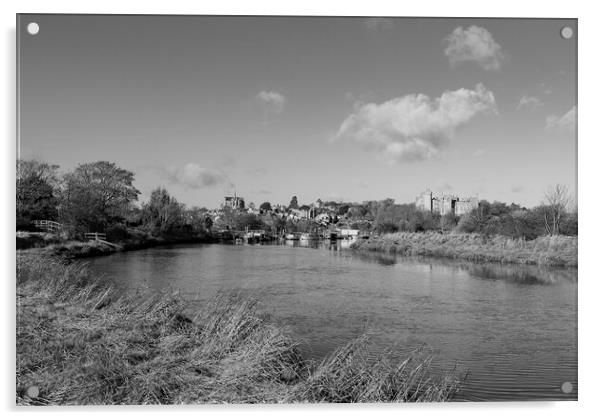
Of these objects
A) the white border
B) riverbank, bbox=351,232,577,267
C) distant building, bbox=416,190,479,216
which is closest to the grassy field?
the white border

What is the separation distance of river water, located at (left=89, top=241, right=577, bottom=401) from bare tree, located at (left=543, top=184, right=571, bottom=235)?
3.68 ft

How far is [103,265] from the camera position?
10992 mm

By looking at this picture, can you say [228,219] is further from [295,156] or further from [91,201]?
[295,156]

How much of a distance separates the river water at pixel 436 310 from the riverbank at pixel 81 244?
1.43 ft

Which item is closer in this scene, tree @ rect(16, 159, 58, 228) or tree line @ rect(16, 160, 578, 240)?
tree @ rect(16, 159, 58, 228)

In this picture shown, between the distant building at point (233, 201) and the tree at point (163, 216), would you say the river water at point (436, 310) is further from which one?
the tree at point (163, 216)

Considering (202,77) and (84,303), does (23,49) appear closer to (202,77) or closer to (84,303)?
(202,77)

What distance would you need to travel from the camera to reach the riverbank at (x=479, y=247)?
430 inches

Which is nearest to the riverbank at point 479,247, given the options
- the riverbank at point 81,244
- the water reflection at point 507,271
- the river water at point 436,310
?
the water reflection at point 507,271

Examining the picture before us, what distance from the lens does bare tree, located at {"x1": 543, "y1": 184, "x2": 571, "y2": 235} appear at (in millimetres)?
5127

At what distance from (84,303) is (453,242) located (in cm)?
1510

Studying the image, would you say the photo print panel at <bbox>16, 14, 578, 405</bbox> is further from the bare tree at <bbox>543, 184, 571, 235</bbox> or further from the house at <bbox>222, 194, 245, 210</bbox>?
the house at <bbox>222, 194, 245, 210</bbox>
